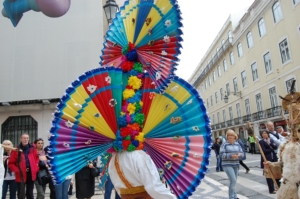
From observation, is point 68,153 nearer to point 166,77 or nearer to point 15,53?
point 166,77

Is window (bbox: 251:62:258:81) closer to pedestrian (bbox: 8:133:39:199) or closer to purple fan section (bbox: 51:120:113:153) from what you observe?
pedestrian (bbox: 8:133:39:199)

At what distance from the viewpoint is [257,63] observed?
1020 inches

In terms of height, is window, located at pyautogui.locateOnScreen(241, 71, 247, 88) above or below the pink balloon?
below

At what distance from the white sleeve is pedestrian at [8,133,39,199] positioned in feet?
13.7

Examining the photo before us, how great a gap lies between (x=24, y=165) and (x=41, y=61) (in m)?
8.94

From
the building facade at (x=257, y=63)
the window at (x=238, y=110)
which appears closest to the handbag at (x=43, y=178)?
the building facade at (x=257, y=63)

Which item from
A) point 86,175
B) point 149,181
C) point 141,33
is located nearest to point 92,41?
point 86,175

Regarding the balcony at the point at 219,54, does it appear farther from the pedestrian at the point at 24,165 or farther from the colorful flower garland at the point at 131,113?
the colorful flower garland at the point at 131,113

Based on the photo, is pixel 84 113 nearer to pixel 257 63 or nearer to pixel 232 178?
pixel 232 178

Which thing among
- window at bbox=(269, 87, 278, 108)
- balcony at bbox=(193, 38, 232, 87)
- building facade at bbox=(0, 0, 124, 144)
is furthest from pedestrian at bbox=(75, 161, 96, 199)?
balcony at bbox=(193, 38, 232, 87)

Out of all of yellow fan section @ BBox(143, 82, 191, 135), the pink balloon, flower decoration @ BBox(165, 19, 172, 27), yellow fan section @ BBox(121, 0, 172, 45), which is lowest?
yellow fan section @ BBox(143, 82, 191, 135)

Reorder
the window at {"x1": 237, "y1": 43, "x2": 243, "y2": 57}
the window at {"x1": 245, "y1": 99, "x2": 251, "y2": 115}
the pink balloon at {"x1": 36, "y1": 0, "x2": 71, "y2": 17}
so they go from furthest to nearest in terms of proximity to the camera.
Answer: the window at {"x1": 237, "y1": 43, "x2": 243, "y2": 57} → the window at {"x1": 245, "y1": 99, "x2": 251, "y2": 115} → the pink balloon at {"x1": 36, "y1": 0, "x2": 71, "y2": 17}

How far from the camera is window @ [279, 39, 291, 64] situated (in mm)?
21078

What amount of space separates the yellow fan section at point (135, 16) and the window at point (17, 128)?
11.9 metres
